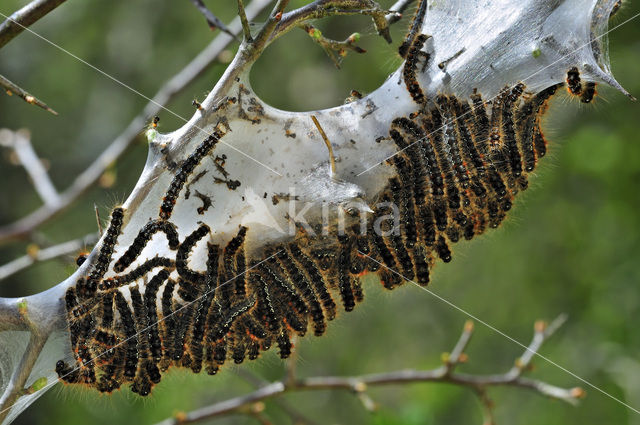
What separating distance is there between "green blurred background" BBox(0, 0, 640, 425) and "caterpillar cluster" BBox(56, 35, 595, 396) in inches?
72.0

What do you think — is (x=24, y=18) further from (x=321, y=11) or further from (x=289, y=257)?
(x=289, y=257)

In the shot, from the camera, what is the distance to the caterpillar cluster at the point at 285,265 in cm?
297

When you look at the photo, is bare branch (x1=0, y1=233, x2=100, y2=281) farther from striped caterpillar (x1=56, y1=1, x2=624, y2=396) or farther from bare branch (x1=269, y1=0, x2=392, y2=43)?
bare branch (x1=269, y1=0, x2=392, y2=43)

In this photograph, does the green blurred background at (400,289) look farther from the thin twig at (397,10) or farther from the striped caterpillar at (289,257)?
the thin twig at (397,10)

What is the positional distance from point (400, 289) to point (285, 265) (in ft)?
11.0

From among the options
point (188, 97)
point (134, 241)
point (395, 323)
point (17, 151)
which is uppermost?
point (188, 97)

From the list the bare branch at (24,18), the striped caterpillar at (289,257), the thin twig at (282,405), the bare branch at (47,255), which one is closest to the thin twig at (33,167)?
the bare branch at (47,255)

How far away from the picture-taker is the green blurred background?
6.79 m

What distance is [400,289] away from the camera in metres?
6.25

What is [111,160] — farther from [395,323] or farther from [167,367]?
[395,323]

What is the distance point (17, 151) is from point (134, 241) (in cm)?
303

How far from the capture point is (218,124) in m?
3.11

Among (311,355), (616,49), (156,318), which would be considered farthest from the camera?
(311,355)

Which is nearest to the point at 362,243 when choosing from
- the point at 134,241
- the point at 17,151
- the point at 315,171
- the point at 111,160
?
the point at 315,171
